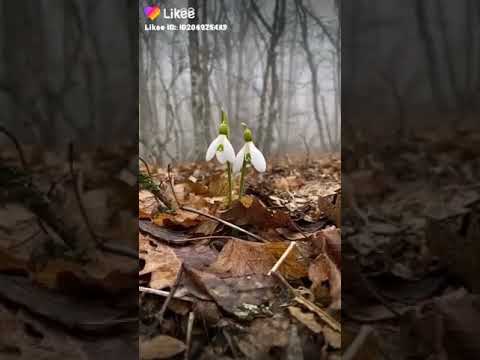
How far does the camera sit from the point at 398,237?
38.5 inches

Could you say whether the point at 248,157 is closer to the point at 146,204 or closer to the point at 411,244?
the point at 146,204

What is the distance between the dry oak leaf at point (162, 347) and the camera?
947 mm

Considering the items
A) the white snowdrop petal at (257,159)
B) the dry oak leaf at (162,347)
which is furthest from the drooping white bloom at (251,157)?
the dry oak leaf at (162,347)

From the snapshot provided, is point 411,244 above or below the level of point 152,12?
below

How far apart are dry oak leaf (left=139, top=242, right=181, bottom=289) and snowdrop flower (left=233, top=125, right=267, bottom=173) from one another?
0.74 feet

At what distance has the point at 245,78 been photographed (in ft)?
3.26

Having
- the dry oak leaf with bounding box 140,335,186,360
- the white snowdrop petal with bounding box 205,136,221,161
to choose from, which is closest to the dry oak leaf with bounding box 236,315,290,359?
the dry oak leaf with bounding box 140,335,186,360

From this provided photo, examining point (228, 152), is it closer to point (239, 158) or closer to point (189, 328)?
point (239, 158)

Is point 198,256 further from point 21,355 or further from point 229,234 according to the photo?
point 21,355

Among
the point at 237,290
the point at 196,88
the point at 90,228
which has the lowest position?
the point at 237,290

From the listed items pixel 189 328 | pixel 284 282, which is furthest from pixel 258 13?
pixel 189 328

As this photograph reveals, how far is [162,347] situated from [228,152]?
419 mm

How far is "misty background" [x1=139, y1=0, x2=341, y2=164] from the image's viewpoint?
38.4 inches

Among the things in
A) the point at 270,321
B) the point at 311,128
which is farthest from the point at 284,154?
the point at 270,321
